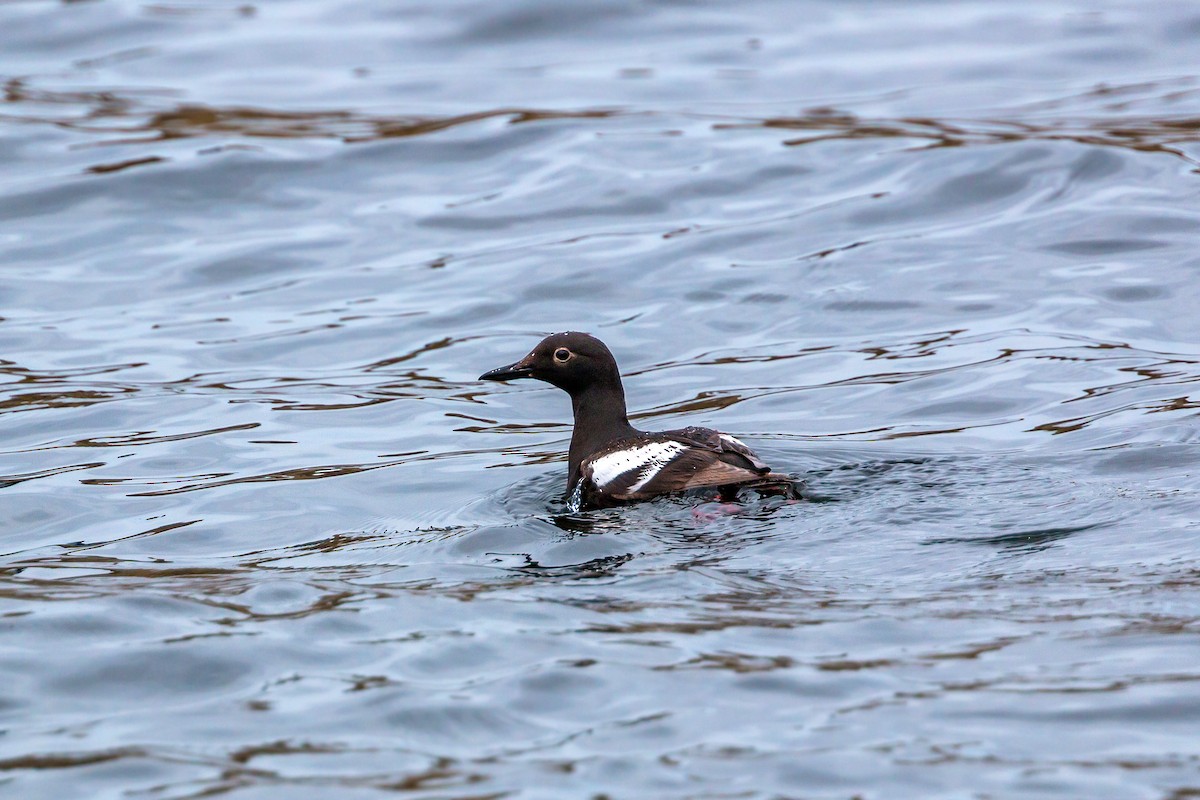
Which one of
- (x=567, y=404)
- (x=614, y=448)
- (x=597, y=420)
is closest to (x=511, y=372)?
(x=597, y=420)

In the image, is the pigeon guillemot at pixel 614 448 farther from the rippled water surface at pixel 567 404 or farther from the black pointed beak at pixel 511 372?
the rippled water surface at pixel 567 404

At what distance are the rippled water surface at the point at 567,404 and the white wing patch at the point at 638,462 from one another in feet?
0.94

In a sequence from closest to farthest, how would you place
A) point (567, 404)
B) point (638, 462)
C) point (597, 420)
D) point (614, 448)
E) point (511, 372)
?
point (638, 462), point (614, 448), point (597, 420), point (511, 372), point (567, 404)

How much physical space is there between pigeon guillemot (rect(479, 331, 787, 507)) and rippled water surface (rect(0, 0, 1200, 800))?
0.20m

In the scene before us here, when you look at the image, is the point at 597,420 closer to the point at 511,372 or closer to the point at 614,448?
the point at 614,448

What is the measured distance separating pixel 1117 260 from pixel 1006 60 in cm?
661

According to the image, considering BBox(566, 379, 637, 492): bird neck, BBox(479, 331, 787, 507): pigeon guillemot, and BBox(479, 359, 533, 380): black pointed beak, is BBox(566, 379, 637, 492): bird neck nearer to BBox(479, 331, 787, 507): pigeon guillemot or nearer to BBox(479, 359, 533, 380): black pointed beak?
BBox(479, 331, 787, 507): pigeon guillemot

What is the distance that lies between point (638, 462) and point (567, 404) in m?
2.97

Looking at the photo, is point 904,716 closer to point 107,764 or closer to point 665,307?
point 107,764

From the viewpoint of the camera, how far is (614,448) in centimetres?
867

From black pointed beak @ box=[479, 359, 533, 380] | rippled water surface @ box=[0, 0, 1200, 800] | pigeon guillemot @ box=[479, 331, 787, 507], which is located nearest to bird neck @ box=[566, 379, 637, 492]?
pigeon guillemot @ box=[479, 331, 787, 507]

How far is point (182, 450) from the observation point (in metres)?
10.1

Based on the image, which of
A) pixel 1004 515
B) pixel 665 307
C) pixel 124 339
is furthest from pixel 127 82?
pixel 1004 515

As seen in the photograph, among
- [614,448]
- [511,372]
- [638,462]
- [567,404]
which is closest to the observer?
[638,462]
